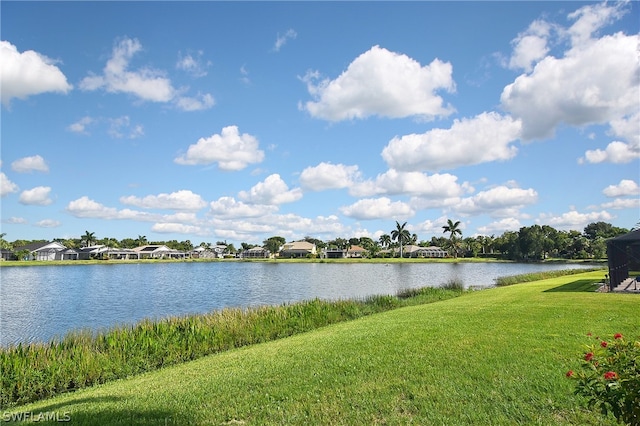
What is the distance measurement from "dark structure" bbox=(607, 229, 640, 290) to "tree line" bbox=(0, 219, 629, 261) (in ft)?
233

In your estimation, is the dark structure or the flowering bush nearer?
the flowering bush

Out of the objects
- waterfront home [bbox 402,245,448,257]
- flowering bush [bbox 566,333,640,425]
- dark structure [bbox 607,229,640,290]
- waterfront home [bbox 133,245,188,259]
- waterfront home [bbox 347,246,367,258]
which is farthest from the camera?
waterfront home [bbox 347,246,367,258]

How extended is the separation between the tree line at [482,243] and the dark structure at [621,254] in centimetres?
7107

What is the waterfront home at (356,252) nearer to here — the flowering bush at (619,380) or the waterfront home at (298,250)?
the waterfront home at (298,250)

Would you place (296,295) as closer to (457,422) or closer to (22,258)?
(457,422)

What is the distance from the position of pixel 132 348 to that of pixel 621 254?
84.2 feet

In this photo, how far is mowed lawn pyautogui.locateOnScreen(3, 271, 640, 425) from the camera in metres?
5.84

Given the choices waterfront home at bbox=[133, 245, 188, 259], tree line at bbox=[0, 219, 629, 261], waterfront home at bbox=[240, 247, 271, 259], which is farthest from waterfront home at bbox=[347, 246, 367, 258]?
waterfront home at bbox=[133, 245, 188, 259]

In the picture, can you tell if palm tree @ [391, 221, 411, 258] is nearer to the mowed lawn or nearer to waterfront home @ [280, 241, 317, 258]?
waterfront home @ [280, 241, 317, 258]

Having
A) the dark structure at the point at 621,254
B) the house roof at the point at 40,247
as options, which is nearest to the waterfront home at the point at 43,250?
the house roof at the point at 40,247

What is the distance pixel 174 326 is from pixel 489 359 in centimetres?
1044

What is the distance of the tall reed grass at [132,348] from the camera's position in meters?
9.92

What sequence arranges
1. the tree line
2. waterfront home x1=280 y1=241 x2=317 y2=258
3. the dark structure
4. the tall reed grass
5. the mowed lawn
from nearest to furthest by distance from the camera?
the mowed lawn → the tall reed grass → the dark structure → the tree line → waterfront home x1=280 y1=241 x2=317 y2=258

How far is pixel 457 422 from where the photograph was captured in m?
5.48
